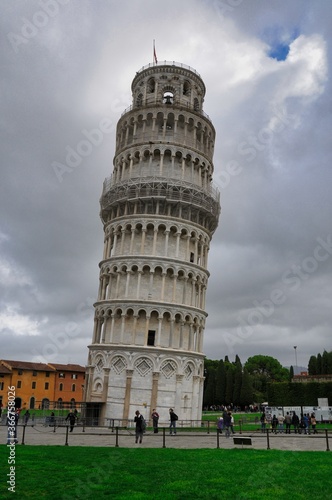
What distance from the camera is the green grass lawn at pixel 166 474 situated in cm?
1166

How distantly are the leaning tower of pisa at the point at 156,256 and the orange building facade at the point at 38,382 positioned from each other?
53863 millimetres

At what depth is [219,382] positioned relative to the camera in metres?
97.3

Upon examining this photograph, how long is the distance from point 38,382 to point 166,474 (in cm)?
9176

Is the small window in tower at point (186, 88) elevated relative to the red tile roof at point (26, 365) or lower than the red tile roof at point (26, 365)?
elevated

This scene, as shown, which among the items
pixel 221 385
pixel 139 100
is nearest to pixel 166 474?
pixel 139 100

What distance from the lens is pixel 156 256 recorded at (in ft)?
151

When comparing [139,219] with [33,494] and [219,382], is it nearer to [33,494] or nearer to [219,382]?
[33,494]

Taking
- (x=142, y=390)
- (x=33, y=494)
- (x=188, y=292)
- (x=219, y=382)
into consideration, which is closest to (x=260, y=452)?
(x=33, y=494)

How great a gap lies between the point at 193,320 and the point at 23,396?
63.2 m

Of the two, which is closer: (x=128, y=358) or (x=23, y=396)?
(x=128, y=358)

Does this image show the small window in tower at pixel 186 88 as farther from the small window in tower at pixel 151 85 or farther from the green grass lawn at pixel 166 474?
the green grass lawn at pixel 166 474

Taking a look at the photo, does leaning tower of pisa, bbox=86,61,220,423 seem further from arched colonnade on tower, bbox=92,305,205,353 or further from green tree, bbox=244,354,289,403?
green tree, bbox=244,354,289,403

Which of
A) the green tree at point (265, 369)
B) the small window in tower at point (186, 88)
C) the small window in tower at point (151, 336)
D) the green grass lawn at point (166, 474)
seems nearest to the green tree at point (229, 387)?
the green tree at point (265, 369)

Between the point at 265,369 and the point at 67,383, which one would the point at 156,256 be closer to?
the point at 67,383
